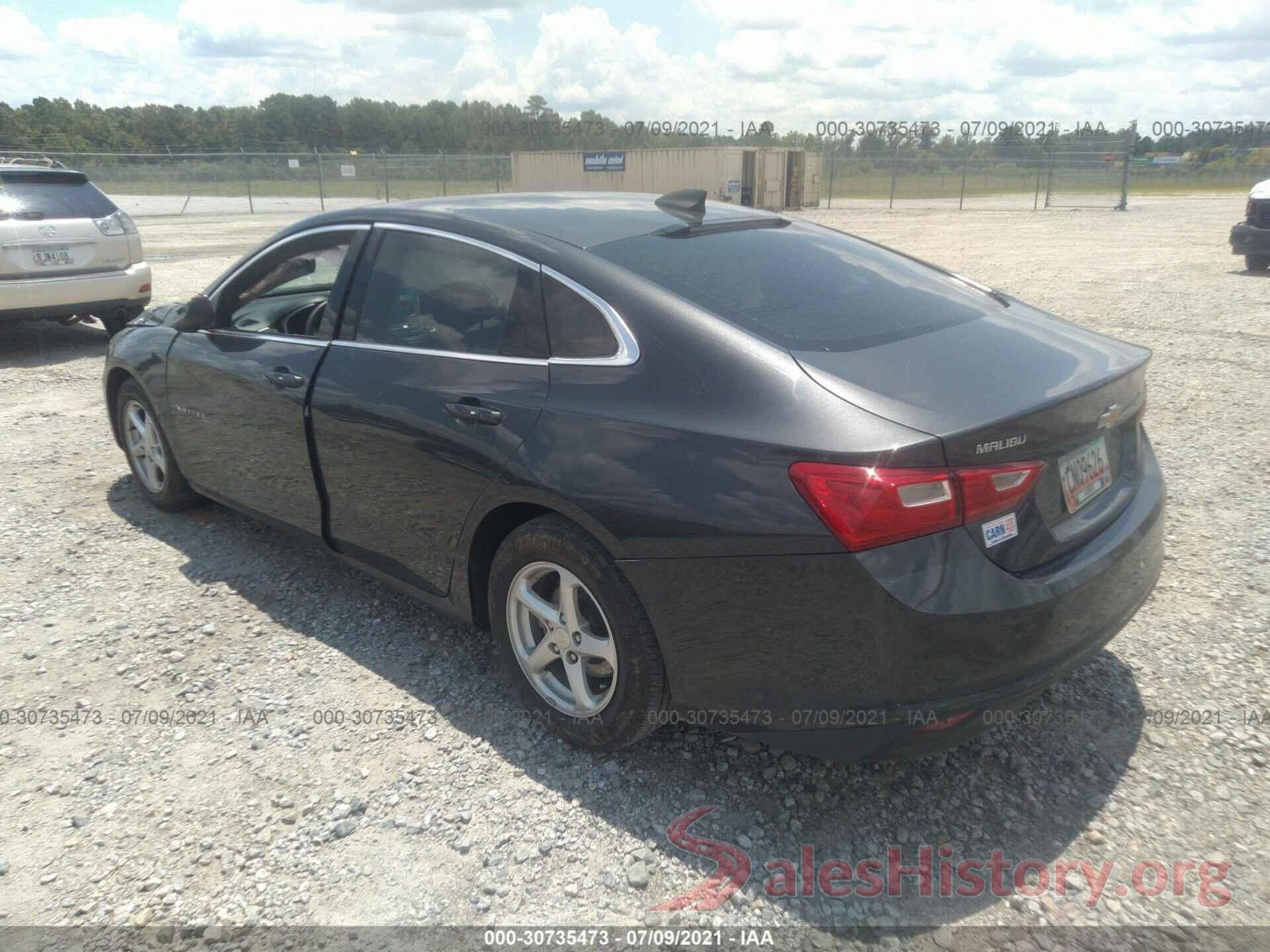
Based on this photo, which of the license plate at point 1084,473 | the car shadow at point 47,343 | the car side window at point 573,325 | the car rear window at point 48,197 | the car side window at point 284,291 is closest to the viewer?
the license plate at point 1084,473

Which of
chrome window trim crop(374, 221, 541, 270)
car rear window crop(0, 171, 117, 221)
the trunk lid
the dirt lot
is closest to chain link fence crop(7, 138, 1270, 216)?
car rear window crop(0, 171, 117, 221)

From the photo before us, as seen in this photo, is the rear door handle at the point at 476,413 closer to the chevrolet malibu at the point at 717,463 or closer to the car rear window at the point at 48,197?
the chevrolet malibu at the point at 717,463

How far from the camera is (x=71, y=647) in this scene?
3732 millimetres

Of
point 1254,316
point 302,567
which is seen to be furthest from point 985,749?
point 1254,316

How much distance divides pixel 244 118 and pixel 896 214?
62.6 meters

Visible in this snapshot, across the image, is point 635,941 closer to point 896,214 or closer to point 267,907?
point 267,907

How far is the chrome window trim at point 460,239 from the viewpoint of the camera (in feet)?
10.2

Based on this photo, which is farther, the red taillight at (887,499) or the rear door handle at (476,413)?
the rear door handle at (476,413)

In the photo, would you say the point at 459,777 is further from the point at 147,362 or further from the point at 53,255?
the point at 53,255

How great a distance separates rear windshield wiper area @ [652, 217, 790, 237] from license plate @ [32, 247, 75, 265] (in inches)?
302

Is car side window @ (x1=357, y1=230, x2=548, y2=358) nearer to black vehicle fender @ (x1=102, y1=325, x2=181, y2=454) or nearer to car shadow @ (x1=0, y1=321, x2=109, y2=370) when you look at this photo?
black vehicle fender @ (x1=102, y1=325, x2=181, y2=454)

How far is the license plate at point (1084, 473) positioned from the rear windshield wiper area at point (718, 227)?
1.46 m

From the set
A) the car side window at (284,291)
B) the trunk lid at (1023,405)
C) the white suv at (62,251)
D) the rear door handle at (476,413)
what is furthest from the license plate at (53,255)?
the trunk lid at (1023,405)

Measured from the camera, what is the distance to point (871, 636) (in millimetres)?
2297
